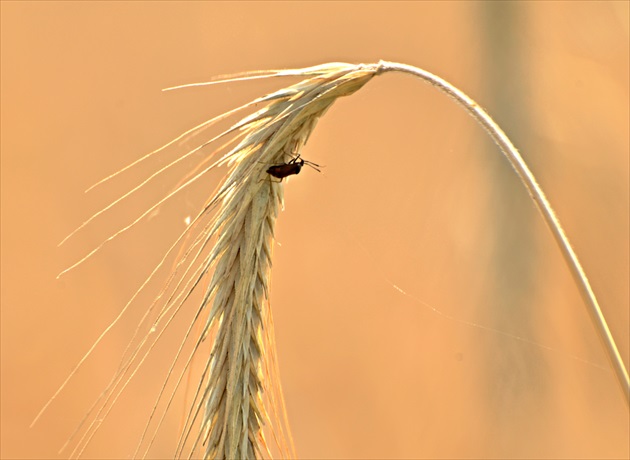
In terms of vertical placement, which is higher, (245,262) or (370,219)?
(370,219)

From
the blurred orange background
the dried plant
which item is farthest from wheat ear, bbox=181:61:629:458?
the blurred orange background

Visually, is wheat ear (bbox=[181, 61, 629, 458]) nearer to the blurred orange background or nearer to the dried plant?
the dried plant

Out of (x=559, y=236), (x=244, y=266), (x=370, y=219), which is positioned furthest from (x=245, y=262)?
(x=370, y=219)

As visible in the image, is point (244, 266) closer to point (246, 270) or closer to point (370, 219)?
point (246, 270)

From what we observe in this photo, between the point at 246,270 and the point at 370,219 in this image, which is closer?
the point at 246,270

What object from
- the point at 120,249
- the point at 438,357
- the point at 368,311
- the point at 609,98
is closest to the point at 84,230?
the point at 120,249

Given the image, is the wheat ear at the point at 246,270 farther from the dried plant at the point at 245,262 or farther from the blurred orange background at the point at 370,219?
the blurred orange background at the point at 370,219

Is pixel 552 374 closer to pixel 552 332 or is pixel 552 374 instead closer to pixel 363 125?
pixel 552 332

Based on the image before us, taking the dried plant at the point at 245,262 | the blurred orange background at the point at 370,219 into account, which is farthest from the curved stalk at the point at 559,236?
the blurred orange background at the point at 370,219

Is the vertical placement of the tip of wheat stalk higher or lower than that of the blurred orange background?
lower
